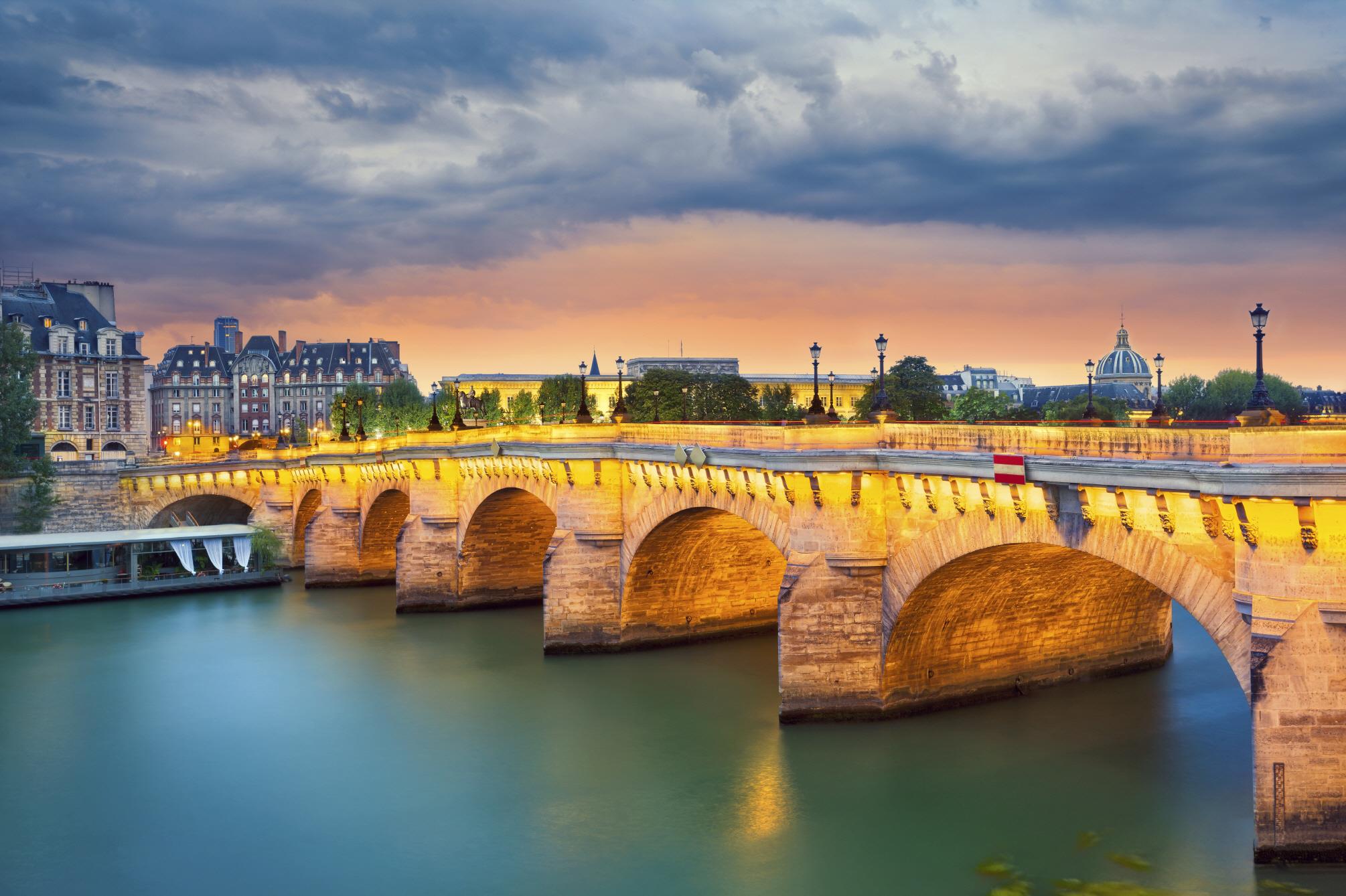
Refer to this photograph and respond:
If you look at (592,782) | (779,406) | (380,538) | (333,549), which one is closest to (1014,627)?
(592,782)

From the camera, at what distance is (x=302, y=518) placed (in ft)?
232

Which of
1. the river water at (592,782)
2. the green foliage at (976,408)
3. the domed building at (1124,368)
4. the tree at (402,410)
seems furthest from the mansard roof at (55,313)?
the domed building at (1124,368)

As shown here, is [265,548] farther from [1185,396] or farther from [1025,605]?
[1185,396]

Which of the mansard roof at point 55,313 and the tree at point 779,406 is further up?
the mansard roof at point 55,313

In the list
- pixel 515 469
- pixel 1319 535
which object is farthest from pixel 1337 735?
pixel 515 469

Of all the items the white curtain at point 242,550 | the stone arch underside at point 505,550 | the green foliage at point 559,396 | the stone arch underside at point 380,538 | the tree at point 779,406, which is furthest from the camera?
the green foliage at point 559,396

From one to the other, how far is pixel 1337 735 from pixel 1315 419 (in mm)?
6543

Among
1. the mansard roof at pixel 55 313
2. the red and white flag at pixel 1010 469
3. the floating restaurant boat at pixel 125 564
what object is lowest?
the floating restaurant boat at pixel 125 564

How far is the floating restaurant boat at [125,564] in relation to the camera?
2244 inches

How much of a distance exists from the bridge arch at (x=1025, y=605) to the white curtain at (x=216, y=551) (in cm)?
4472

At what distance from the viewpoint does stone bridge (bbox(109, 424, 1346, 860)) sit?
17.8 m

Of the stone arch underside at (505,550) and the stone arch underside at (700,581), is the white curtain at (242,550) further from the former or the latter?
the stone arch underside at (700,581)

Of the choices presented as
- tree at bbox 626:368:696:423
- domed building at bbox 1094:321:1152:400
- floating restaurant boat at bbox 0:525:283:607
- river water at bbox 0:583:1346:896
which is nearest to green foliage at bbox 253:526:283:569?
floating restaurant boat at bbox 0:525:283:607

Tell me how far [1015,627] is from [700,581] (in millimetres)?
12874
